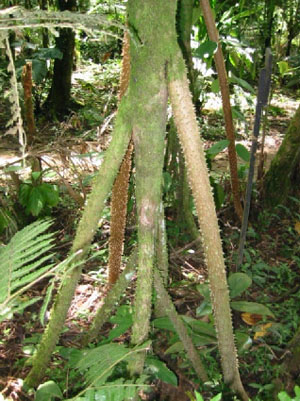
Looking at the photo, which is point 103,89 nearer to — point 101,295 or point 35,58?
point 35,58

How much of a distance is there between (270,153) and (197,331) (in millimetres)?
2628

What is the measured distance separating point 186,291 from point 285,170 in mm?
992

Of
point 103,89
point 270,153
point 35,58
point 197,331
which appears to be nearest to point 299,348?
point 197,331

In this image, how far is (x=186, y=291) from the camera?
1856mm

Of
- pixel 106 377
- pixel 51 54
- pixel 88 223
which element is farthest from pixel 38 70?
pixel 106 377

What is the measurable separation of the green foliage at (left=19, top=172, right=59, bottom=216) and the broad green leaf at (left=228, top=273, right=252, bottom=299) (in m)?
0.93

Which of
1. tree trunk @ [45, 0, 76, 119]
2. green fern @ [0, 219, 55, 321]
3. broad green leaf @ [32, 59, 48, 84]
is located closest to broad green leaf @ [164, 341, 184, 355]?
green fern @ [0, 219, 55, 321]

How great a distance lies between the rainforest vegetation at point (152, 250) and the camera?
873 millimetres

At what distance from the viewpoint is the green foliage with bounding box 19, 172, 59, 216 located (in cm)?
198

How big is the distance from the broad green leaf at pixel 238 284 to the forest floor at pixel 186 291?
0.12 metres

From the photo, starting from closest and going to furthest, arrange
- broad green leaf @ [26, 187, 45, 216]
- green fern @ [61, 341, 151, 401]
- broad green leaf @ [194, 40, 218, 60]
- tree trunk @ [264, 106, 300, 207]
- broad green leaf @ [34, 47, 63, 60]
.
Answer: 1. green fern @ [61, 341, 151, 401]
2. broad green leaf @ [194, 40, 218, 60]
3. broad green leaf @ [26, 187, 45, 216]
4. tree trunk @ [264, 106, 300, 207]
5. broad green leaf @ [34, 47, 63, 60]

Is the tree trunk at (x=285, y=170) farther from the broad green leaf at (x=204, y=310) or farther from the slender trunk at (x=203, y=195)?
the slender trunk at (x=203, y=195)

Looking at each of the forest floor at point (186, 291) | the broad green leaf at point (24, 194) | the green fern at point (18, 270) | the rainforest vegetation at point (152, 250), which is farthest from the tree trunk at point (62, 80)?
the green fern at point (18, 270)

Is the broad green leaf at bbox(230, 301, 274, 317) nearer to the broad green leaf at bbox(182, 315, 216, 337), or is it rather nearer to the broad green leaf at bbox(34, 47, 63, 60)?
the broad green leaf at bbox(182, 315, 216, 337)
